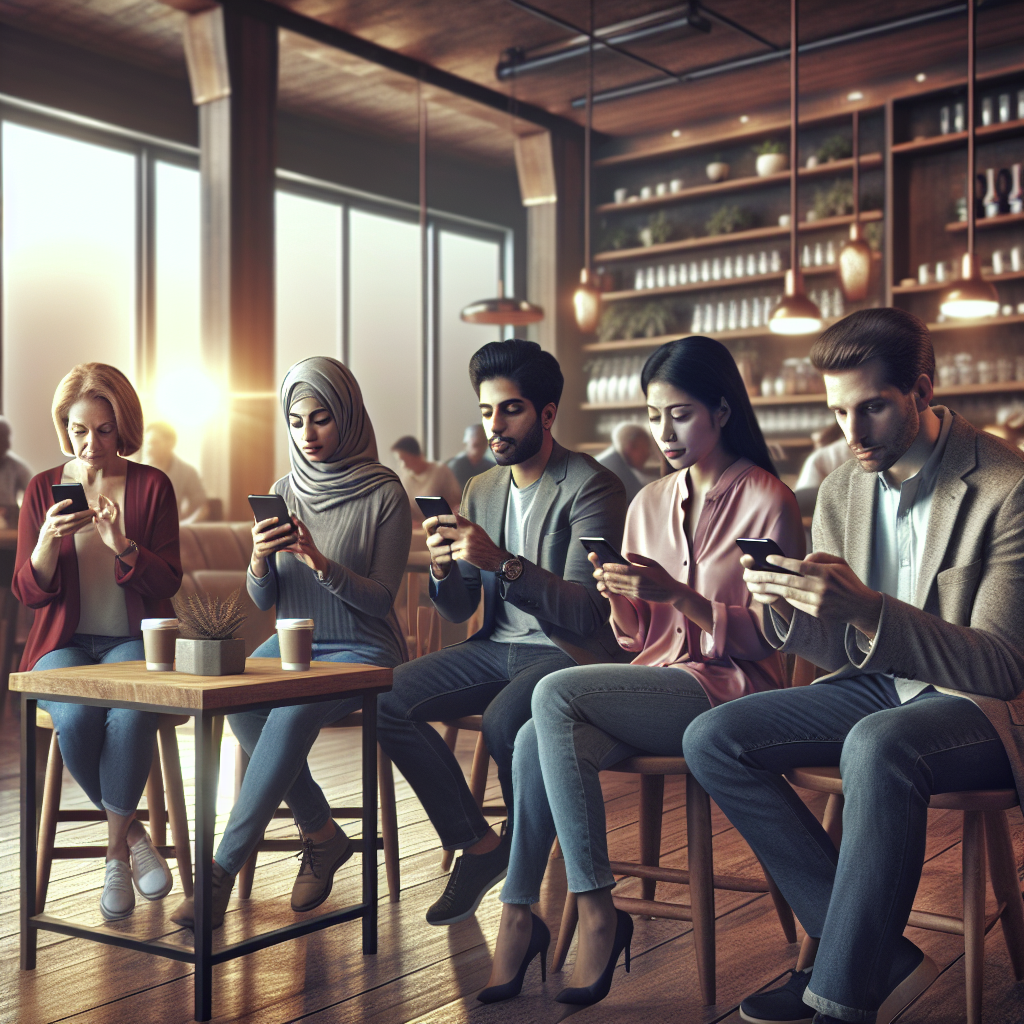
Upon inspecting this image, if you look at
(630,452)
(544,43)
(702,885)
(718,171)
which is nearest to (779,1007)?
(702,885)

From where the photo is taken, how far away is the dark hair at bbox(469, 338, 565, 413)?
2.52 meters

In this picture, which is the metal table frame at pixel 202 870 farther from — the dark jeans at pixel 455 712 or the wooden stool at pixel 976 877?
the wooden stool at pixel 976 877

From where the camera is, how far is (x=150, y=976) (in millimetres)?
2086

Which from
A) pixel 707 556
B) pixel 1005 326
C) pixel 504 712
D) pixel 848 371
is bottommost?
pixel 504 712

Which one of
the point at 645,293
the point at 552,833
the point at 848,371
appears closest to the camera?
the point at 848,371

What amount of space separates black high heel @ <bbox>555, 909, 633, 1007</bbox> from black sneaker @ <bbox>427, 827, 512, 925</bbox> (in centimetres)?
40

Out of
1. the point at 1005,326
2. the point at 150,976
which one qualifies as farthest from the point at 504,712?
the point at 1005,326

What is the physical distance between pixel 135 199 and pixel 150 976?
263 inches

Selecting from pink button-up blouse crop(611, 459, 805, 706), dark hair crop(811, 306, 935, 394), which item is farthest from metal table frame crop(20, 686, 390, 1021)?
dark hair crop(811, 306, 935, 394)

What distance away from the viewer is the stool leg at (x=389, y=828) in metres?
2.56

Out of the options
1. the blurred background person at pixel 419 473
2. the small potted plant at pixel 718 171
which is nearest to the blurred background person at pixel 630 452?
the blurred background person at pixel 419 473

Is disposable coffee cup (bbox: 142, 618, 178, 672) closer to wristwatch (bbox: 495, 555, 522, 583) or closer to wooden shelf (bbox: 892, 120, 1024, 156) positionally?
wristwatch (bbox: 495, 555, 522, 583)

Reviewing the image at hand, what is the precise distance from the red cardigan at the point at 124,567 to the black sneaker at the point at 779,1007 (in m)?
1.46

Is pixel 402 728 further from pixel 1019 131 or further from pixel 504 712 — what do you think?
pixel 1019 131
